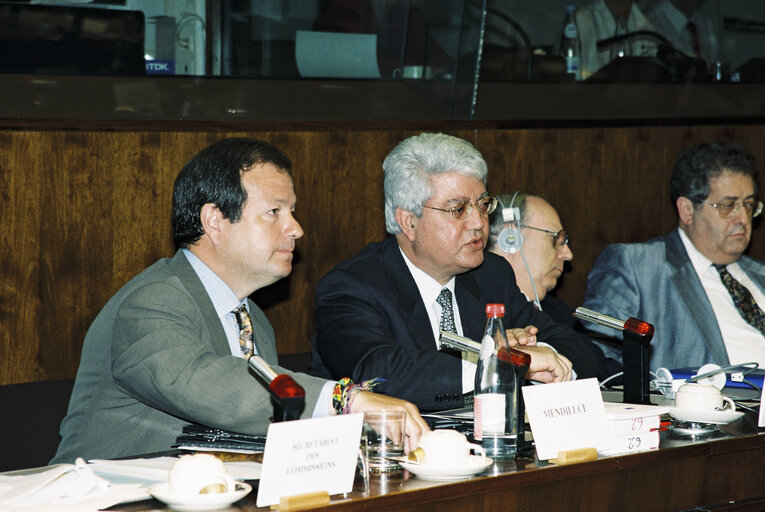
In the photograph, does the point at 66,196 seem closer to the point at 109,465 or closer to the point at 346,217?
the point at 346,217

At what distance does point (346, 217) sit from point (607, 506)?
1.95m

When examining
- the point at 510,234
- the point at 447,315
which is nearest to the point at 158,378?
the point at 447,315

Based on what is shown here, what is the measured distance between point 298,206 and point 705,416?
1775 mm

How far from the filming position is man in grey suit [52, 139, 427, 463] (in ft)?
6.38

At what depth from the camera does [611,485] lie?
1888mm

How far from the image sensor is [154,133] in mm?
3213

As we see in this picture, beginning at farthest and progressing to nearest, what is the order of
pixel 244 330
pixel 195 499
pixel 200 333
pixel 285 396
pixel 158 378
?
pixel 244 330 < pixel 200 333 < pixel 158 378 < pixel 285 396 < pixel 195 499

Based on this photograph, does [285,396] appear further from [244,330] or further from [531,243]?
[531,243]

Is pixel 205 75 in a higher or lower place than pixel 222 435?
higher

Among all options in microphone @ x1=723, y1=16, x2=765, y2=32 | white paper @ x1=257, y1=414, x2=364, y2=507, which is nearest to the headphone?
white paper @ x1=257, y1=414, x2=364, y2=507

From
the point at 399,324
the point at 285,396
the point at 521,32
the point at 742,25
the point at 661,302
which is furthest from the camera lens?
the point at 742,25

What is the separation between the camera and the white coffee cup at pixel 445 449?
1.72m

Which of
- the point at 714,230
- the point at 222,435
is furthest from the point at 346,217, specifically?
the point at 222,435

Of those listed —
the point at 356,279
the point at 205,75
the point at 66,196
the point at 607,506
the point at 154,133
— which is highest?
the point at 205,75
